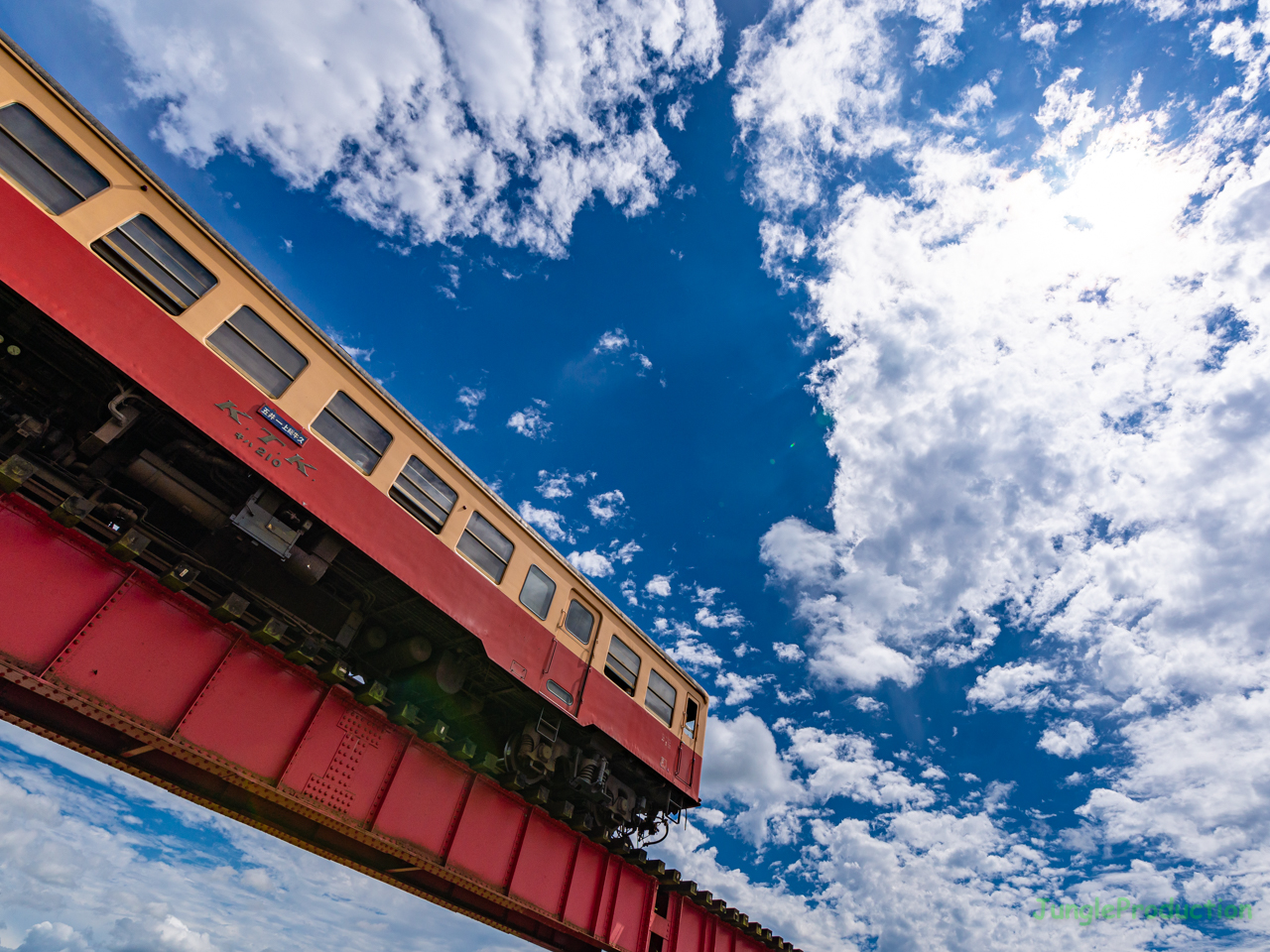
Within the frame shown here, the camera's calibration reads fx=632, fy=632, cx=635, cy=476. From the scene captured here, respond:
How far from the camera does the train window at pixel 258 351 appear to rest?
732 centimetres

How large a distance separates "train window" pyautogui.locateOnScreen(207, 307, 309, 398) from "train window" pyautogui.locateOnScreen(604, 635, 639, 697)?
282 inches

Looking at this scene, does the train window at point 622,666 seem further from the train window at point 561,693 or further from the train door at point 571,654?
the train window at point 561,693

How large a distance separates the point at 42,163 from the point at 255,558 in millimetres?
4623

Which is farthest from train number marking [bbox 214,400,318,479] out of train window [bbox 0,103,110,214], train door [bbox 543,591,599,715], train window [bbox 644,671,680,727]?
train window [bbox 644,671,680,727]

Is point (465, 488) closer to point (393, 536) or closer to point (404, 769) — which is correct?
point (393, 536)

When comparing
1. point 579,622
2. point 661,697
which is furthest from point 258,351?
point 661,697

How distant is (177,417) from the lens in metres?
6.55

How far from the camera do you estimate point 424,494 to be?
9234 mm

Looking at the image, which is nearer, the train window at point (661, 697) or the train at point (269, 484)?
the train at point (269, 484)

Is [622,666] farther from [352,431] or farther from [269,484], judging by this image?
[269,484]

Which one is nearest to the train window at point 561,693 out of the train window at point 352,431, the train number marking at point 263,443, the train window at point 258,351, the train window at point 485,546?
the train window at point 485,546

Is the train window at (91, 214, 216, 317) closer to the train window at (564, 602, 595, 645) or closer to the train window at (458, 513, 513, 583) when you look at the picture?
the train window at (458, 513, 513, 583)

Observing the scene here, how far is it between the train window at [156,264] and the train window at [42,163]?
0.43 m

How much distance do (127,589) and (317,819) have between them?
12.0 ft
